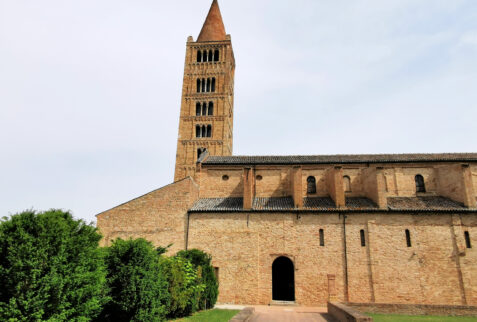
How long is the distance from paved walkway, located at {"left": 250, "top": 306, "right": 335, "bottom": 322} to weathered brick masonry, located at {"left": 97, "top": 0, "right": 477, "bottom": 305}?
972mm

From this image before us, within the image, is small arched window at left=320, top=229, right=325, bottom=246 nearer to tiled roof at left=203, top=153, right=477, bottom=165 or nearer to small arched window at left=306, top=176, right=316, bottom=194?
small arched window at left=306, top=176, right=316, bottom=194

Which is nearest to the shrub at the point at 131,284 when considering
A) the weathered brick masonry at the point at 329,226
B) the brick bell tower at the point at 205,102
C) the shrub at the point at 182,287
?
the shrub at the point at 182,287

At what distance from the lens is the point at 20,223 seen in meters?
6.85

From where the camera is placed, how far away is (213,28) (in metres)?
38.3

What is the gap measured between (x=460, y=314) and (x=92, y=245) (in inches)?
618

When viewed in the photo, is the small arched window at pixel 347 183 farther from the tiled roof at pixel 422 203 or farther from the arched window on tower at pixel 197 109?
the arched window on tower at pixel 197 109

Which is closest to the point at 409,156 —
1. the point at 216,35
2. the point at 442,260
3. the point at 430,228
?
the point at 430,228

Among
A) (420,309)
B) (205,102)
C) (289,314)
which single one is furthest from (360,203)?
(205,102)

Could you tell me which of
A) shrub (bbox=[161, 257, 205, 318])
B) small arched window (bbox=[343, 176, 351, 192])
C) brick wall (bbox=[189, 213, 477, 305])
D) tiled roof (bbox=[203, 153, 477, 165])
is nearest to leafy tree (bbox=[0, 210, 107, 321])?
shrub (bbox=[161, 257, 205, 318])

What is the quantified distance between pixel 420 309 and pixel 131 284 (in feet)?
42.3

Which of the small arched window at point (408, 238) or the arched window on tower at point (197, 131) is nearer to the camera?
the small arched window at point (408, 238)

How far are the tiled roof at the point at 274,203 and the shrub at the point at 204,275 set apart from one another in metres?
4.84

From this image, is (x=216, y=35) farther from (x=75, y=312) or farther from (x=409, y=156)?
(x=75, y=312)

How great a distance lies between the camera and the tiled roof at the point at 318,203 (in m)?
18.3
